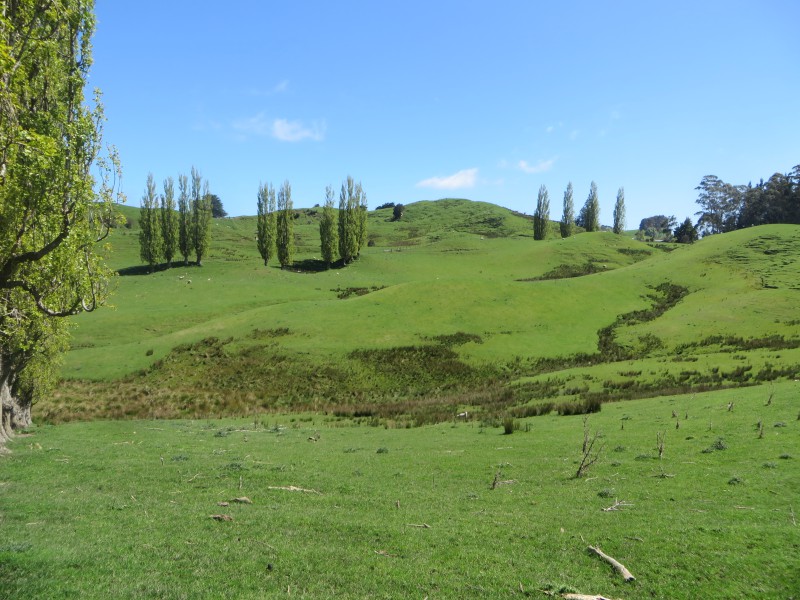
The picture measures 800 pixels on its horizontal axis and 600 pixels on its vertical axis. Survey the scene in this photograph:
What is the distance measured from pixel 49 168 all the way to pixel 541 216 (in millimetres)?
160817

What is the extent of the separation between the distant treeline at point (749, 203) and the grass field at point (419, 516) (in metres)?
162

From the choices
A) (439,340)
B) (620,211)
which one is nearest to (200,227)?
(439,340)

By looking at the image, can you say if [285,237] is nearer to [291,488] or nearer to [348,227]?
[348,227]

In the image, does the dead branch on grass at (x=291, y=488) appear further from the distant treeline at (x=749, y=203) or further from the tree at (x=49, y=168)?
the distant treeline at (x=749, y=203)

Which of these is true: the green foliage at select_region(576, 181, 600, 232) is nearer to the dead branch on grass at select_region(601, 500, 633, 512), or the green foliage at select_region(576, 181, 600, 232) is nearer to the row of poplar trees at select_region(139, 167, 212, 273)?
the row of poplar trees at select_region(139, 167, 212, 273)

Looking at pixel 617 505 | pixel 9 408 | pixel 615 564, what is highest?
pixel 615 564

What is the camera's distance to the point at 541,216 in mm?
162500

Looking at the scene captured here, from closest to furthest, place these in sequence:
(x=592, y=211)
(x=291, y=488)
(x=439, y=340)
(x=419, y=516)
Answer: (x=419, y=516), (x=291, y=488), (x=439, y=340), (x=592, y=211)

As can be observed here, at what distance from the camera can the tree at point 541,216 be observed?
525 ft

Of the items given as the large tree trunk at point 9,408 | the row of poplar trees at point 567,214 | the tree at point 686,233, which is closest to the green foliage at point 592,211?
the row of poplar trees at point 567,214

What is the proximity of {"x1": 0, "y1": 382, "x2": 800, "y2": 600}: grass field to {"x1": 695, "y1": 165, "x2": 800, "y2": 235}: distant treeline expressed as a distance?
162 m

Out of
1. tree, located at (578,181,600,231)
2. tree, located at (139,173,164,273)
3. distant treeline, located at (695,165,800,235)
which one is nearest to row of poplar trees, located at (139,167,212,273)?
tree, located at (139,173,164,273)

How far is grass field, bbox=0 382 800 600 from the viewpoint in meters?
10.0

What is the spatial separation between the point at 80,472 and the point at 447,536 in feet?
51.6
